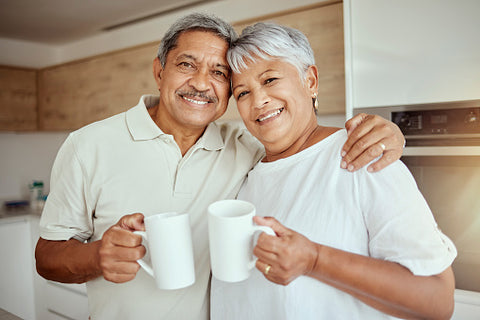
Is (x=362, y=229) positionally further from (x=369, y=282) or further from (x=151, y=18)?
(x=151, y=18)

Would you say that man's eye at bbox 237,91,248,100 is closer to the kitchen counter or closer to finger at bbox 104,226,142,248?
finger at bbox 104,226,142,248

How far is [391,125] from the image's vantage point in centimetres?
94

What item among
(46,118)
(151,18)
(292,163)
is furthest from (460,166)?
(46,118)

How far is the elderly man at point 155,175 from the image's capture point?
1094mm

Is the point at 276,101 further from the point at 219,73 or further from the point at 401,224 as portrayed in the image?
the point at 401,224

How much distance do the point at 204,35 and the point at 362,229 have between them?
721 mm

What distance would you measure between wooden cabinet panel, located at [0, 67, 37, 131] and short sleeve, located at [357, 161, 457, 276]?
3510 millimetres

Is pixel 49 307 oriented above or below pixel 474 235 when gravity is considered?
below

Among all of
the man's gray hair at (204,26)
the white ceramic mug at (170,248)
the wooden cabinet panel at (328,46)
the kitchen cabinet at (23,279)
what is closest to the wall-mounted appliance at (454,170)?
the wooden cabinet panel at (328,46)

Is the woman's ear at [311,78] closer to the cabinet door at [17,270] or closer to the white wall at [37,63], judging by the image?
the white wall at [37,63]

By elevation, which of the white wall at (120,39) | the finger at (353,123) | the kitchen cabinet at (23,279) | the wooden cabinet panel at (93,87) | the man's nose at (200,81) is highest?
the white wall at (120,39)

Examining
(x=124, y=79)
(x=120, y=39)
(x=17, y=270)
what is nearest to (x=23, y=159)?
(x=17, y=270)

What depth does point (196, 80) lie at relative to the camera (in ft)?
3.86

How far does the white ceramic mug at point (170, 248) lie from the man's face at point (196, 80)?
0.47m
